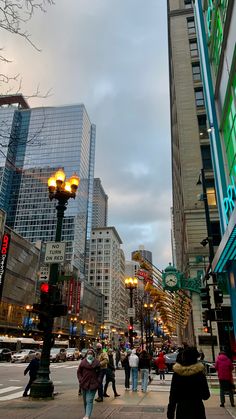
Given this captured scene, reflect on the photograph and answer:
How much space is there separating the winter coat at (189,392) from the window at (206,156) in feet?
122

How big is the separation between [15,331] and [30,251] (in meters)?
17.7

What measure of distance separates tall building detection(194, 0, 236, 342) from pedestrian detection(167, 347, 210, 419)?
5907mm

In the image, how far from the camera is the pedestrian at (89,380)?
8.80 meters

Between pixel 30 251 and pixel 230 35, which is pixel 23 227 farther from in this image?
pixel 230 35

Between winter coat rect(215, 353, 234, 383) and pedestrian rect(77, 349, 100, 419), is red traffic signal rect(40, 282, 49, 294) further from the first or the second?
winter coat rect(215, 353, 234, 383)

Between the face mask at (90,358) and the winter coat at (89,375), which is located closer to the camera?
the winter coat at (89,375)

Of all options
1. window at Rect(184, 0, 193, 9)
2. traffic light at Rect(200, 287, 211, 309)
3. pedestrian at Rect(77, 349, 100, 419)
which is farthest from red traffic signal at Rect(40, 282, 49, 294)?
window at Rect(184, 0, 193, 9)

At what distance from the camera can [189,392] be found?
4918 millimetres

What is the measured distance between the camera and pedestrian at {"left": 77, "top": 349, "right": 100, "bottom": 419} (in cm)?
880

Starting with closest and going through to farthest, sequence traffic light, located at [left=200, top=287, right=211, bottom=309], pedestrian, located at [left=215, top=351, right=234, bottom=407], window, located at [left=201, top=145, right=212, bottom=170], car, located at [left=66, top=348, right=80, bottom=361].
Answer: pedestrian, located at [left=215, top=351, right=234, bottom=407], traffic light, located at [left=200, top=287, right=211, bottom=309], window, located at [left=201, top=145, right=212, bottom=170], car, located at [left=66, top=348, right=80, bottom=361]

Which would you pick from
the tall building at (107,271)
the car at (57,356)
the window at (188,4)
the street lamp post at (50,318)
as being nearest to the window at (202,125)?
the window at (188,4)

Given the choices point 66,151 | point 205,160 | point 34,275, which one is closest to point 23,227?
point 66,151

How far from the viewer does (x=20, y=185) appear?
15288cm

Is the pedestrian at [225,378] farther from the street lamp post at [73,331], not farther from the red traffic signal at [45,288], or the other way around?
the street lamp post at [73,331]
